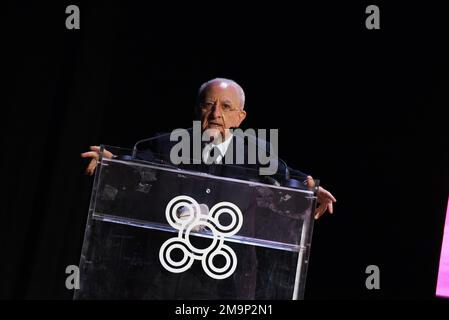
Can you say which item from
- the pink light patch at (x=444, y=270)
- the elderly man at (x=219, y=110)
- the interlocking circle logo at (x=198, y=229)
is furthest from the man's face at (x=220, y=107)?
the pink light patch at (x=444, y=270)

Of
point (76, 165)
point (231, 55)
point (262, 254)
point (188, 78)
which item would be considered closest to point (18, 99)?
point (76, 165)

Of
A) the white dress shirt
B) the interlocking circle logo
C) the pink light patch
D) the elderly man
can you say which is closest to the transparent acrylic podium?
the interlocking circle logo

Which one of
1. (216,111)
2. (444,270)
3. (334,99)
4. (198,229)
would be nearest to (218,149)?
(216,111)

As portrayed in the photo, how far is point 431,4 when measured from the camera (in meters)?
3.17

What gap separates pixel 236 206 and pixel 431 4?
1.95 meters

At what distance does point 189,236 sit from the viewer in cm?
171

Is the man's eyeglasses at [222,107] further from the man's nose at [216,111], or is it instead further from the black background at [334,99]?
the black background at [334,99]

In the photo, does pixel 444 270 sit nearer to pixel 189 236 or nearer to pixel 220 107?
pixel 220 107

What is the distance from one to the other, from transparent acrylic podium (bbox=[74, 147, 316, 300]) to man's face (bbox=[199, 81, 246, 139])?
74 centimetres

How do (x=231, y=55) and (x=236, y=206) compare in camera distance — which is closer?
(x=236, y=206)

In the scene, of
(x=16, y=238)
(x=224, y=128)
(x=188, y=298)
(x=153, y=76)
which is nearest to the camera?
(x=188, y=298)

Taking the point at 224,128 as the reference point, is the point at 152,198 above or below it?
below

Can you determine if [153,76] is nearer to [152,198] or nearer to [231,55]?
[231,55]

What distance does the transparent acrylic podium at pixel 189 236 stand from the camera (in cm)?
167
